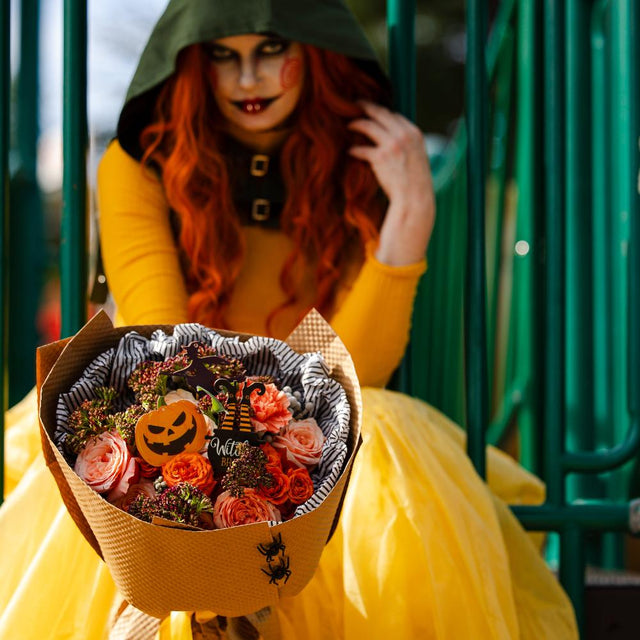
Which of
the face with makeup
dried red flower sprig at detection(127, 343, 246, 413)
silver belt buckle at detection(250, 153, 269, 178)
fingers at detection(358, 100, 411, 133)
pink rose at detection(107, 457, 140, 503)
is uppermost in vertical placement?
the face with makeup

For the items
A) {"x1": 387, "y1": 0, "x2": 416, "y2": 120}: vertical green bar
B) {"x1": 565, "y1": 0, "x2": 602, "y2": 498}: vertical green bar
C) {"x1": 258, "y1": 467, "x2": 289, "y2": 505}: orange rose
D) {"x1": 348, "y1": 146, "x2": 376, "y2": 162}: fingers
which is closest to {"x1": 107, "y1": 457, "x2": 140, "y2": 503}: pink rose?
{"x1": 258, "y1": 467, "x2": 289, "y2": 505}: orange rose

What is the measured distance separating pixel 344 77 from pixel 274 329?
1.57 feet

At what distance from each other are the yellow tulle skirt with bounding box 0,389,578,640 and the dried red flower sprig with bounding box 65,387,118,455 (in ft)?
0.82

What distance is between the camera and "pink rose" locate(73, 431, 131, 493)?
3.21 ft

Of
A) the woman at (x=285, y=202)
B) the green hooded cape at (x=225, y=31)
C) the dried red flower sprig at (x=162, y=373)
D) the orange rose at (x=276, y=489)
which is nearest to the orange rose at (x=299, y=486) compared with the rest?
the orange rose at (x=276, y=489)

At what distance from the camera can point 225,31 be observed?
1.70 meters

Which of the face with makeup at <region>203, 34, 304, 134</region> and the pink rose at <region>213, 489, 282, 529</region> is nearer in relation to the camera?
the pink rose at <region>213, 489, 282, 529</region>

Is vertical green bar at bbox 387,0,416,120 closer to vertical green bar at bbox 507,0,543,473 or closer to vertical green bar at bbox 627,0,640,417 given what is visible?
vertical green bar at bbox 627,0,640,417

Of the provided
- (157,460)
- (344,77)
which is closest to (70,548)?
(157,460)

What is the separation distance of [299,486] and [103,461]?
0.20 metres

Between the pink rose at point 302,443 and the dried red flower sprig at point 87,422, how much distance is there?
18 centimetres

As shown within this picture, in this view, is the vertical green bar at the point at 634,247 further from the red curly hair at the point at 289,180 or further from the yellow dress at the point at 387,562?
the red curly hair at the point at 289,180

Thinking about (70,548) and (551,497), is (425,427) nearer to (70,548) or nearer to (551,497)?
(551,497)

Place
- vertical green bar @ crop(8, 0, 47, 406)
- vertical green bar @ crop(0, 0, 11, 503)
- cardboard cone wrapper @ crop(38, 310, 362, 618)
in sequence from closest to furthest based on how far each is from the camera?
cardboard cone wrapper @ crop(38, 310, 362, 618), vertical green bar @ crop(0, 0, 11, 503), vertical green bar @ crop(8, 0, 47, 406)
